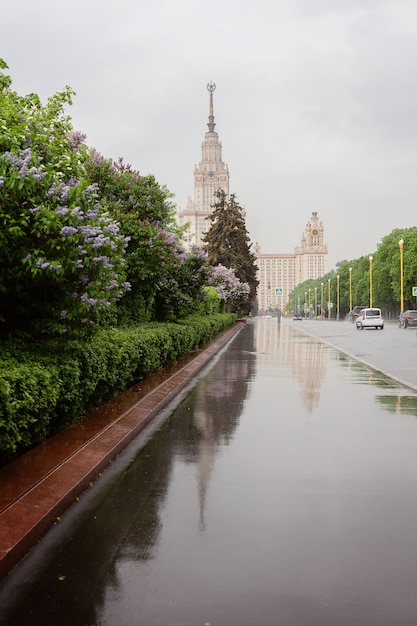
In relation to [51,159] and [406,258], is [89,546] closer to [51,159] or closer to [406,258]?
[51,159]

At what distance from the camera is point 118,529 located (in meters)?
4.60

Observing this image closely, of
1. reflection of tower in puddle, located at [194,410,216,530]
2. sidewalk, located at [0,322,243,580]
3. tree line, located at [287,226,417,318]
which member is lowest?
reflection of tower in puddle, located at [194,410,216,530]

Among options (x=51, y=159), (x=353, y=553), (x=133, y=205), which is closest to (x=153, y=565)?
(x=353, y=553)

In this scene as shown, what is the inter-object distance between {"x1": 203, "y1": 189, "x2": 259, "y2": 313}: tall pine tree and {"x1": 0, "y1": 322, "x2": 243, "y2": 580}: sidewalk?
58.5 meters

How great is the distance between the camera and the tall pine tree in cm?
6788

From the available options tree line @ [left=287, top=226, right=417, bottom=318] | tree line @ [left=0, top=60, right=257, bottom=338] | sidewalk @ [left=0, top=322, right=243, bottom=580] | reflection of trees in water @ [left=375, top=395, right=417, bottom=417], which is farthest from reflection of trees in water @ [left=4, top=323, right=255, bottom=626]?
tree line @ [left=287, top=226, right=417, bottom=318]

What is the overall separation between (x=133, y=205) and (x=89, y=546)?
1429 centimetres

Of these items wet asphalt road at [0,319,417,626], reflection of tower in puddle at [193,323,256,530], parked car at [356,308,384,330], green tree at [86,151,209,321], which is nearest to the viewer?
wet asphalt road at [0,319,417,626]

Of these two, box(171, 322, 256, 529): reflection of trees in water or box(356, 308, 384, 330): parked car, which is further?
box(356, 308, 384, 330): parked car

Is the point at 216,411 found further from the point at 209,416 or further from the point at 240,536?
the point at 240,536

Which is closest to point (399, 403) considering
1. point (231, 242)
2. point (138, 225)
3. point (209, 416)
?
point (209, 416)

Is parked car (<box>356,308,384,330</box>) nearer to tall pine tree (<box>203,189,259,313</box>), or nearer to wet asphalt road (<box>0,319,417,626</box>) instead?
tall pine tree (<box>203,189,259,313</box>)

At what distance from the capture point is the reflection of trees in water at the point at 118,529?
3420mm

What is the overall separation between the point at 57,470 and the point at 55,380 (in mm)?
1180
